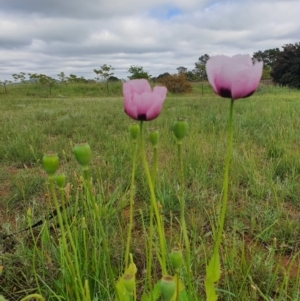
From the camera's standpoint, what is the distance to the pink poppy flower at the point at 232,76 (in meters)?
0.55

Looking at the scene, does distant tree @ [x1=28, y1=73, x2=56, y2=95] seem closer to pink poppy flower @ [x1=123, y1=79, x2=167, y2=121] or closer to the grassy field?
the grassy field

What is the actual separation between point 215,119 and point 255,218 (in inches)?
103

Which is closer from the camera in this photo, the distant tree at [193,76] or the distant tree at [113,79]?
the distant tree at [113,79]

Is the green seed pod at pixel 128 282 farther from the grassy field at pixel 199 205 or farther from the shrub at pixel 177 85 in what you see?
the shrub at pixel 177 85

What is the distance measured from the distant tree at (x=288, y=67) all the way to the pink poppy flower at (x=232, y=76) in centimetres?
2059

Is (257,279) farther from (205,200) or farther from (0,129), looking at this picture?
(0,129)

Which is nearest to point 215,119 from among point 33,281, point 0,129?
point 0,129

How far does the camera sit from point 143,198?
1859 millimetres

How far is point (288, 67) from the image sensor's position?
65.6 feet

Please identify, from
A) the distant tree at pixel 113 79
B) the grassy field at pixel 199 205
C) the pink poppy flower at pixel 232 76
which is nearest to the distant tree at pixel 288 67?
the distant tree at pixel 113 79

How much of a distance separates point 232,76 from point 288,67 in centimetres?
2149

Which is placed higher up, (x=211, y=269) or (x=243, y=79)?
(x=243, y=79)

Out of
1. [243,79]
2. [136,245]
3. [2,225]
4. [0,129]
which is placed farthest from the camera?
[0,129]

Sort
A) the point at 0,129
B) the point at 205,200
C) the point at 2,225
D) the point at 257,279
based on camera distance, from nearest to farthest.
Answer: the point at 257,279, the point at 2,225, the point at 205,200, the point at 0,129
